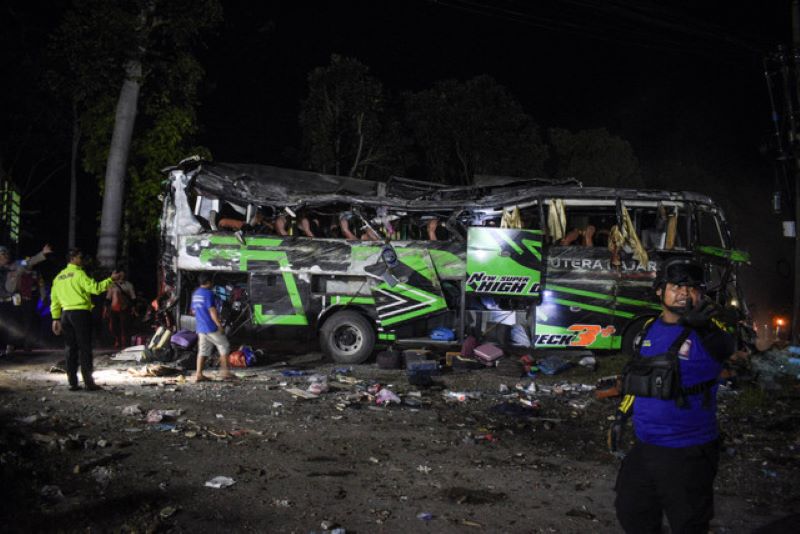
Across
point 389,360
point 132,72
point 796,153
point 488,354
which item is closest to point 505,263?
point 488,354

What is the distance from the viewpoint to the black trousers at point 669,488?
3.20 m

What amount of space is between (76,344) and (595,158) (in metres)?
24.4

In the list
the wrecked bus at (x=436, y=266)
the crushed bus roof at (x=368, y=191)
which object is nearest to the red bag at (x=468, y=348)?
the wrecked bus at (x=436, y=266)

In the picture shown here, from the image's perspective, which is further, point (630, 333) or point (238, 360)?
point (630, 333)

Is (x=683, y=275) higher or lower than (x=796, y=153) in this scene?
lower

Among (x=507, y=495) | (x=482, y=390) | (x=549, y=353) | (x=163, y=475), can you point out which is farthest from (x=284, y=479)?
(x=549, y=353)

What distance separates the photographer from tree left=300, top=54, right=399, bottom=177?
81.1 feet

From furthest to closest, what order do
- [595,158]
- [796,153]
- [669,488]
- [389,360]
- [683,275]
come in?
1. [595,158]
2. [796,153]
3. [389,360]
4. [683,275]
5. [669,488]

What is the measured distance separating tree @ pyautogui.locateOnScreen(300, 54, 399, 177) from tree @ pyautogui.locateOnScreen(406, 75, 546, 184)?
2793 millimetres

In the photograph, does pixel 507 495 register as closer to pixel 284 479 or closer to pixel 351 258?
pixel 284 479

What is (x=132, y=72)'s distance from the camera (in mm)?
15430

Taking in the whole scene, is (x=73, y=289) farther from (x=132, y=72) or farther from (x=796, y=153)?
(x=796, y=153)

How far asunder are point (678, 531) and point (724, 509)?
7.02ft

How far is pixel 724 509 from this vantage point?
16.4ft
